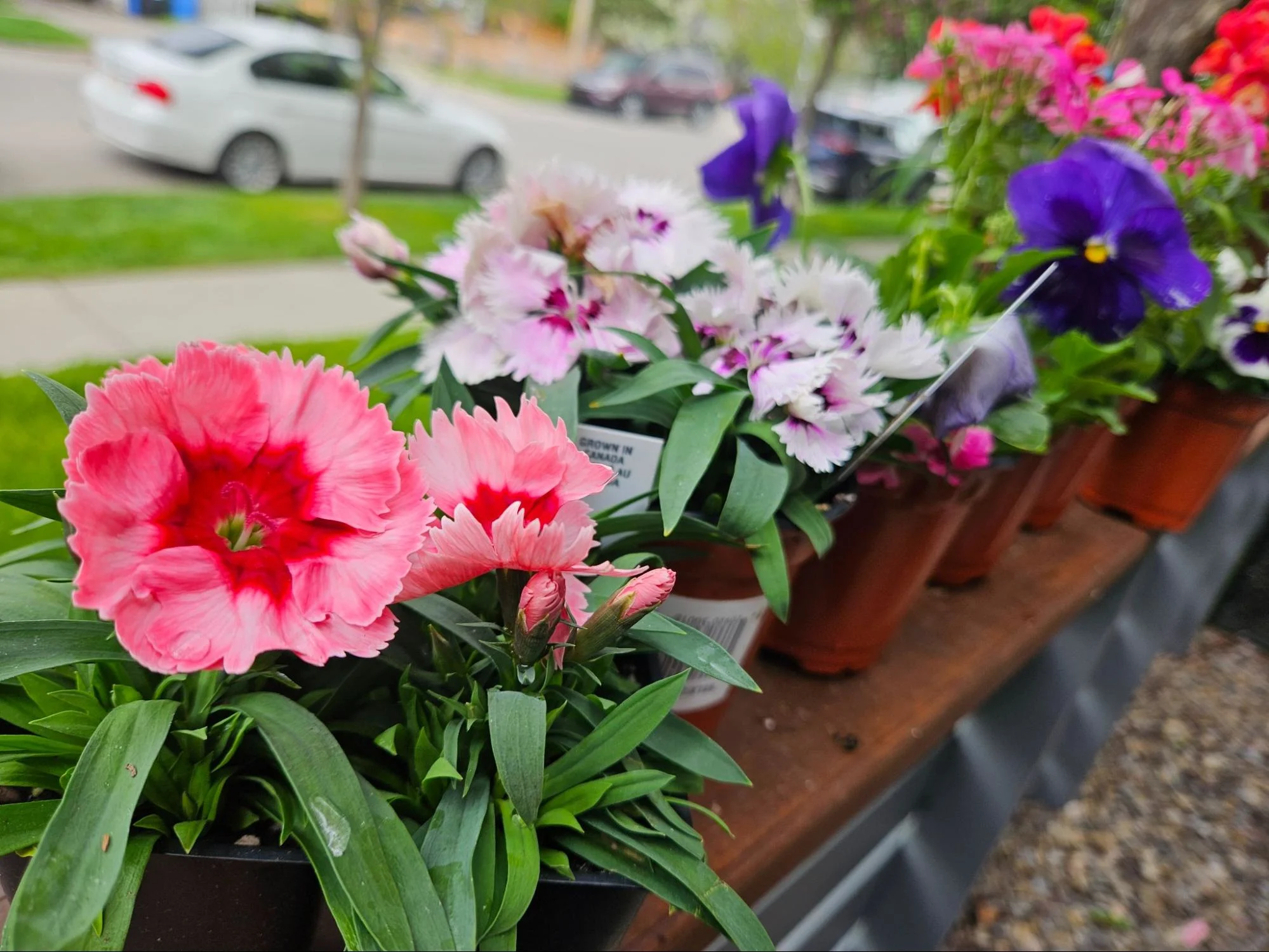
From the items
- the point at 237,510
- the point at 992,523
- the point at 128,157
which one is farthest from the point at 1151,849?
the point at 128,157

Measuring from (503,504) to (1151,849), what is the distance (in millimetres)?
2205

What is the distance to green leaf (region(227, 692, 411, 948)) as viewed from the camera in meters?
0.43

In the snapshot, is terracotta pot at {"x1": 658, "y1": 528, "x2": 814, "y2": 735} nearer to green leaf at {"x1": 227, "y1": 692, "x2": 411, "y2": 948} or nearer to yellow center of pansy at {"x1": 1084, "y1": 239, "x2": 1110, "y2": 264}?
green leaf at {"x1": 227, "y1": 692, "x2": 411, "y2": 948}

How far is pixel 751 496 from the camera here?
655mm

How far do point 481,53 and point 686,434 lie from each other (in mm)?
23630

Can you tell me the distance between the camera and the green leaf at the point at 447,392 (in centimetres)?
66

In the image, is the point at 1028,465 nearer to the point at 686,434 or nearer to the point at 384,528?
the point at 686,434

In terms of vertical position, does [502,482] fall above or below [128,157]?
above

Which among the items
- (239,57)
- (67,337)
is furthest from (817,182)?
(67,337)

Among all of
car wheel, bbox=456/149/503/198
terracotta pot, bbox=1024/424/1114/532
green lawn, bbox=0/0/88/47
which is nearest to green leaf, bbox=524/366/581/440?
terracotta pot, bbox=1024/424/1114/532

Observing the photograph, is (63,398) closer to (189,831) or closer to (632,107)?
(189,831)

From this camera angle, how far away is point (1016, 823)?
2.10 metres

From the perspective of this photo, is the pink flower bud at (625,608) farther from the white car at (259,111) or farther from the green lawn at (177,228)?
the white car at (259,111)

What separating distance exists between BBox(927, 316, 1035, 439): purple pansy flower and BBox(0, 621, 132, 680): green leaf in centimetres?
60
